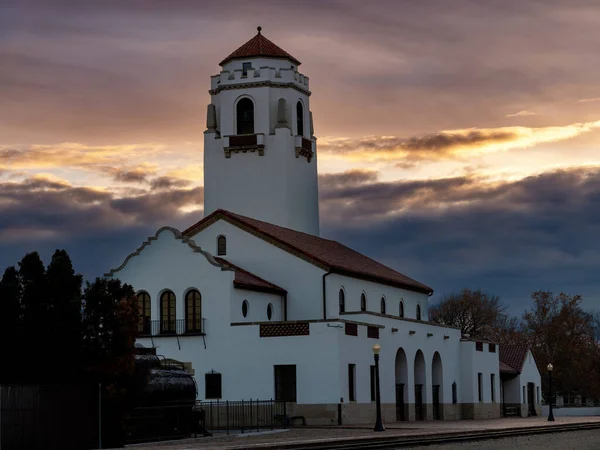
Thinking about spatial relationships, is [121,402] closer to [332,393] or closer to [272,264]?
[332,393]

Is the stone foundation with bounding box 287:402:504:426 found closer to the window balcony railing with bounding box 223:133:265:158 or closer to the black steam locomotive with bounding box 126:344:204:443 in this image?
the black steam locomotive with bounding box 126:344:204:443

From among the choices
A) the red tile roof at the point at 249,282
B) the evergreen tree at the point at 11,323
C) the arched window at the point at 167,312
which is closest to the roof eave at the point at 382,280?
the red tile roof at the point at 249,282

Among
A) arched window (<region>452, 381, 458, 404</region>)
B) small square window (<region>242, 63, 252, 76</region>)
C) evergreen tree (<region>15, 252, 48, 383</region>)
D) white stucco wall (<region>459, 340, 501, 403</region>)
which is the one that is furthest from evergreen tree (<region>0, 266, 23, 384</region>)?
white stucco wall (<region>459, 340, 501, 403</region>)

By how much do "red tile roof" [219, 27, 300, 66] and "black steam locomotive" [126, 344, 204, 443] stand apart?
89.3 feet

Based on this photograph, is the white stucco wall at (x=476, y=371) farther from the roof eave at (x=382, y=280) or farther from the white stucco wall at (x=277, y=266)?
the white stucco wall at (x=277, y=266)

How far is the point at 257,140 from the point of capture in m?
69.3

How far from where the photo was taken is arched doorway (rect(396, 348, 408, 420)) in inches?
2480

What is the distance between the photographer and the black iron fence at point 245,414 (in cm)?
5306

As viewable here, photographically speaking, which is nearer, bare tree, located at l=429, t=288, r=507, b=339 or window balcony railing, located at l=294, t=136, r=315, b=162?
window balcony railing, located at l=294, t=136, r=315, b=162

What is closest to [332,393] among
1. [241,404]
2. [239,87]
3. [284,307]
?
[241,404]

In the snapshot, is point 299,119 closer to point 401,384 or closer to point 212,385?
point 401,384

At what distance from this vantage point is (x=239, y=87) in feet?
230

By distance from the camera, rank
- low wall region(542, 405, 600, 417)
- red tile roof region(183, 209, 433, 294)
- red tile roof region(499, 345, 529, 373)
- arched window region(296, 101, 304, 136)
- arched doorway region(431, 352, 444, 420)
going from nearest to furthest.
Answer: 1. red tile roof region(183, 209, 433, 294)
2. arched doorway region(431, 352, 444, 420)
3. arched window region(296, 101, 304, 136)
4. red tile roof region(499, 345, 529, 373)
5. low wall region(542, 405, 600, 417)

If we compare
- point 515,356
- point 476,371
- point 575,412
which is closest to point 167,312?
point 476,371
